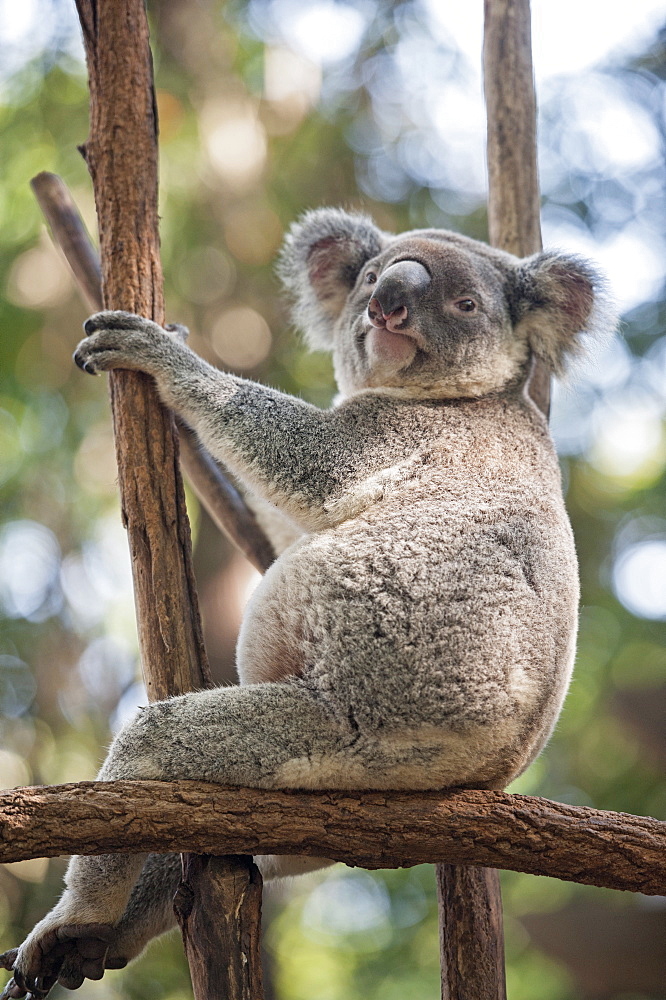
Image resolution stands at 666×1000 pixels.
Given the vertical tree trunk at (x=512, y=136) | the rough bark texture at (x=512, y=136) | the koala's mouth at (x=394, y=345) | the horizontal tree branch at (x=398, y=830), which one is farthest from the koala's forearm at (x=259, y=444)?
the rough bark texture at (x=512, y=136)

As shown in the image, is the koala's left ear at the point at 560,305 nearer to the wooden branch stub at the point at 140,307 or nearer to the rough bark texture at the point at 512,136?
the rough bark texture at the point at 512,136

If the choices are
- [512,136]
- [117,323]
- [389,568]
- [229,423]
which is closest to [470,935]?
[389,568]

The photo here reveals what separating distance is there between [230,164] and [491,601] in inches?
251

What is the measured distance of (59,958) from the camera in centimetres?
263

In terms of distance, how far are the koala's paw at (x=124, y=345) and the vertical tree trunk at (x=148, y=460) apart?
0.28ft

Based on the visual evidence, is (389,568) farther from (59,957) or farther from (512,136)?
(512,136)

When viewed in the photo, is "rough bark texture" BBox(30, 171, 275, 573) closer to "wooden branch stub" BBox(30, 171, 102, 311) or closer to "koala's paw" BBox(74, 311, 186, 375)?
"wooden branch stub" BBox(30, 171, 102, 311)

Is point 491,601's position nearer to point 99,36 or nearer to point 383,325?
point 383,325

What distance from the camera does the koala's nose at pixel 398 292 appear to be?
3104 millimetres

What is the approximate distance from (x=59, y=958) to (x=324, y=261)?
281 centimetres

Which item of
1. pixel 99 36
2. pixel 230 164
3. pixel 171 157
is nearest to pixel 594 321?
pixel 99 36

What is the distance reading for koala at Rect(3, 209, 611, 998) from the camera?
8.48 ft

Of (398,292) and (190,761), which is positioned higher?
(398,292)

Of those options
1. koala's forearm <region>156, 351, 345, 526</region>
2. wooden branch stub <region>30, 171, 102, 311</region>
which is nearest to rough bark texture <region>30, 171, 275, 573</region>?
wooden branch stub <region>30, 171, 102, 311</region>
